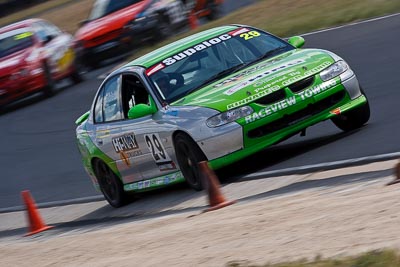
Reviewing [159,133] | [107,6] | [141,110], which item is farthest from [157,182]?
[107,6]

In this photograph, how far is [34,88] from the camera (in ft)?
73.4

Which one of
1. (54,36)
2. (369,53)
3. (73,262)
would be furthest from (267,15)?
(73,262)

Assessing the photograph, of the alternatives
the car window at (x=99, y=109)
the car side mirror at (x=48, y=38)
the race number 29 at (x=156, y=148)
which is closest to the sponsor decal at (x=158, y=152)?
the race number 29 at (x=156, y=148)

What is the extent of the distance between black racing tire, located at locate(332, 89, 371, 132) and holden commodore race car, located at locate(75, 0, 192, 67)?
12.3 metres

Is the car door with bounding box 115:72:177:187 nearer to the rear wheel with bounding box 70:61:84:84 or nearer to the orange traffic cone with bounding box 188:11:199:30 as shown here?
→ the rear wheel with bounding box 70:61:84:84

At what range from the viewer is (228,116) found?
10148 mm

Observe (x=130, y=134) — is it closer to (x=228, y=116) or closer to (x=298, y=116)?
(x=228, y=116)

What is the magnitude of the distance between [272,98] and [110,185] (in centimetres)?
263

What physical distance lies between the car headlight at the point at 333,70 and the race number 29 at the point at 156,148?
173cm

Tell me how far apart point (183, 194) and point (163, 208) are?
39cm

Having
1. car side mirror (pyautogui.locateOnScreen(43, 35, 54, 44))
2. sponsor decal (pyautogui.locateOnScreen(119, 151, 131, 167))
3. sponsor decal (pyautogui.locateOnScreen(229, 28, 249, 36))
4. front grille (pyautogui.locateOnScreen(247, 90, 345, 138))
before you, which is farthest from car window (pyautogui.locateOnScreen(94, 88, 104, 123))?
car side mirror (pyautogui.locateOnScreen(43, 35, 54, 44))

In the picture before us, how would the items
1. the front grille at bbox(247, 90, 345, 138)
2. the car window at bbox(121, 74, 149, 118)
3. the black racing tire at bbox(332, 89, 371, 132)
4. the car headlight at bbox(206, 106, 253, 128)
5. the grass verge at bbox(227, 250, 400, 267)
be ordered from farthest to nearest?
the car window at bbox(121, 74, 149, 118) < the black racing tire at bbox(332, 89, 371, 132) < the front grille at bbox(247, 90, 345, 138) < the car headlight at bbox(206, 106, 253, 128) < the grass verge at bbox(227, 250, 400, 267)

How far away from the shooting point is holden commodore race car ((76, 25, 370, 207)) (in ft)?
33.5

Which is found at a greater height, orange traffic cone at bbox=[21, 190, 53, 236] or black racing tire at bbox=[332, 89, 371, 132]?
black racing tire at bbox=[332, 89, 371, 132]
